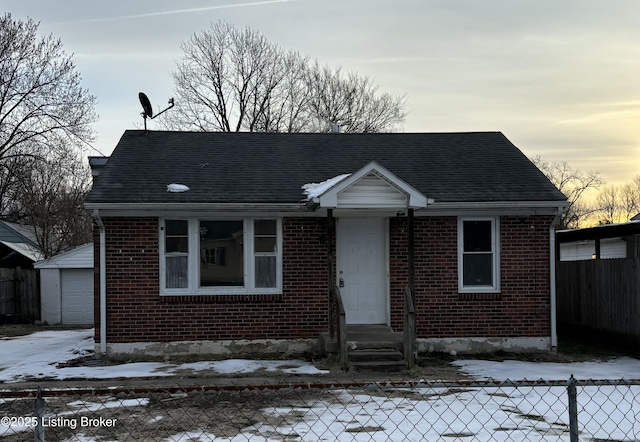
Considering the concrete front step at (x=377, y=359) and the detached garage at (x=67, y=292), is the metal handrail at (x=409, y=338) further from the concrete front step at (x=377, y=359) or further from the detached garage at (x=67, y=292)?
the detached garage at (x=67, y=292)

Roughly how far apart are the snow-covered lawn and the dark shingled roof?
3468 millimetres

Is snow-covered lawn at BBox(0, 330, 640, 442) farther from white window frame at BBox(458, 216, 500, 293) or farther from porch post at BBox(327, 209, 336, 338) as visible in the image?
white window frame at BBox(458, 216, 500, 293)

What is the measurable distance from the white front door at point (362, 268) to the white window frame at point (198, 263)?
1.24 metres

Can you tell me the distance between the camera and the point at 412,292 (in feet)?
42.3

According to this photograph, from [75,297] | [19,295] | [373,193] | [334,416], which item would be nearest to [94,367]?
[334,416]

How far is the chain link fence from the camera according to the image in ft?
23.8

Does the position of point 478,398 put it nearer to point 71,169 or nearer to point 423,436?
point 423,436

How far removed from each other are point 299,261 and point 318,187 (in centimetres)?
150

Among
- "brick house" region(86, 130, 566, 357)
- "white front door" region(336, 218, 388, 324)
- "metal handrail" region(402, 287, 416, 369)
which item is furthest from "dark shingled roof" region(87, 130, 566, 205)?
"metal handrail" region(402, 287, 416, 369)

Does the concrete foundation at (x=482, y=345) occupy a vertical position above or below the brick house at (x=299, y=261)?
below

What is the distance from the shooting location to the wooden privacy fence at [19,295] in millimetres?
24234

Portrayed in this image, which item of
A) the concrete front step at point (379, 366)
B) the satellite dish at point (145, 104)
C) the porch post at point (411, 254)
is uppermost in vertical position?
the satellite dish at point (145, 104)

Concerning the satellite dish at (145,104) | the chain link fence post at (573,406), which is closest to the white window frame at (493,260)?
the satellite dish at (145,104)

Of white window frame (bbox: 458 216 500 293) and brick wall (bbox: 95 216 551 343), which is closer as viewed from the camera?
brick wall (bbox: 95 216 551 343)
